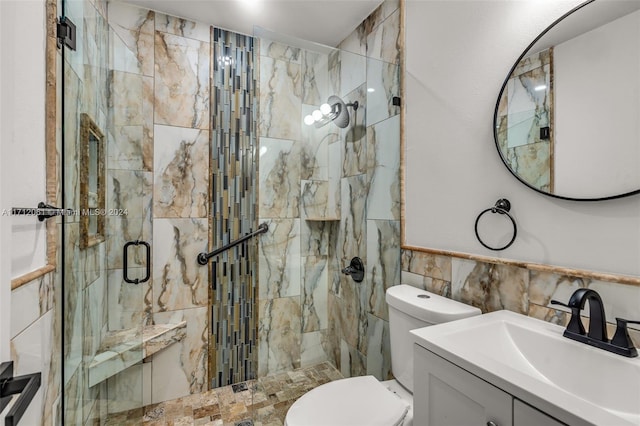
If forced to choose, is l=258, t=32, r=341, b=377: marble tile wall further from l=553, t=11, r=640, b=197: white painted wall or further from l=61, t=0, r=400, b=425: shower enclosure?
l=553, t=11, r=640, b=197: white painted wall

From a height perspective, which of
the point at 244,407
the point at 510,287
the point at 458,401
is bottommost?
the point at 244,407

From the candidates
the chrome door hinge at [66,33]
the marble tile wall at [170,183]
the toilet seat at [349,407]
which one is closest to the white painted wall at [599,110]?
the toilet seat at [349,407]

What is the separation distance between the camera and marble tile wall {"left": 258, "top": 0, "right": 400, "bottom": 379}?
1639mm

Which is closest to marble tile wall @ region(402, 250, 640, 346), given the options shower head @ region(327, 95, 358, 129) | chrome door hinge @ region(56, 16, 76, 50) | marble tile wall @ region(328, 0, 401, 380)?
marble tile wall @ region(328, 0, 401, 380)

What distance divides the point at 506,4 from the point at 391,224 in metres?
1.11

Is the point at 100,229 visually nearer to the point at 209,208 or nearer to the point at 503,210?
the point at 209,208

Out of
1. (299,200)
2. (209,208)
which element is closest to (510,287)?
(299,200)

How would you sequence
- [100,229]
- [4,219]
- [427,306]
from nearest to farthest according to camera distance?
1. [4,219]
2. [427,306]
3. [100,229]

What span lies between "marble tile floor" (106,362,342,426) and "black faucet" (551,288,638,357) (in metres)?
1.26

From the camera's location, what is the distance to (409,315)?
1331mm

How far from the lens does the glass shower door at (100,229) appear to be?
4.02 feet

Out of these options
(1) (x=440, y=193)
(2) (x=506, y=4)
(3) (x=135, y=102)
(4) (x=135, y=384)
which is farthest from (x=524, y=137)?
(4) (x=135, y=384)

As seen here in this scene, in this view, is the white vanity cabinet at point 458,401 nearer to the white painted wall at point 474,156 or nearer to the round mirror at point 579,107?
the white painted wall at point 474,156

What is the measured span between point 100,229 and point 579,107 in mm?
2091
